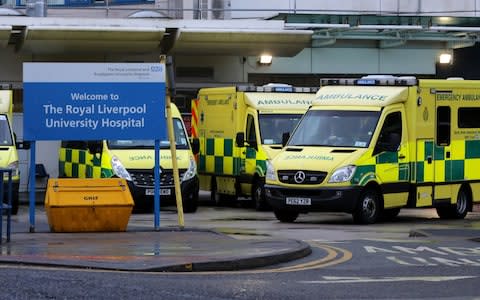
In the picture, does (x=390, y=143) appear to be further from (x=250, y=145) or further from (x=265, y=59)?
(x=265, y=59)

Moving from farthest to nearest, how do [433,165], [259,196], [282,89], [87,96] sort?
[282,89] < [259,196] < [433,165] < [87,96]

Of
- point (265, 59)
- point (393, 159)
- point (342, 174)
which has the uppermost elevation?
point (265, 59)

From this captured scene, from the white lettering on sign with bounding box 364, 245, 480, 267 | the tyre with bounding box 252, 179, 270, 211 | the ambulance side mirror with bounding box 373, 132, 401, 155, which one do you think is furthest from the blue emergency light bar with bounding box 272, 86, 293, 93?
the white lettering on sign with bounding box 364, 245, 480, 267

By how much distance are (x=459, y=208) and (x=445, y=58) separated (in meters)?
9.40

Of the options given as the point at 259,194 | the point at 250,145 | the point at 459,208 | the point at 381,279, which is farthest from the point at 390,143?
the point at 381,279

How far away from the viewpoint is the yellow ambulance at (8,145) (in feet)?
67.6

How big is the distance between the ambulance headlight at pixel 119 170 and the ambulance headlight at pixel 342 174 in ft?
14.8

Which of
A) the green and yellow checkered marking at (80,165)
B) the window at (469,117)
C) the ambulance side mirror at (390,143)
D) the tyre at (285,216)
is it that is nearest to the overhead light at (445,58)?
the window at (469,117)

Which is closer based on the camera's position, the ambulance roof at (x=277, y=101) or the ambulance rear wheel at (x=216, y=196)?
the ambulance roof at (x=277, y=101)

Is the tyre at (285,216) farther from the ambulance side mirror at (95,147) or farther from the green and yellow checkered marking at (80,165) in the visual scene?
the ambulance side mirror at (95,147)

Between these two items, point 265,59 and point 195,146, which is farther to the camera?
point 265,59

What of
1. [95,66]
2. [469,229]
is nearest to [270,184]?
[469,229]

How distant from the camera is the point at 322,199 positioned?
1844 cm

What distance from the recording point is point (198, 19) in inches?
1073
